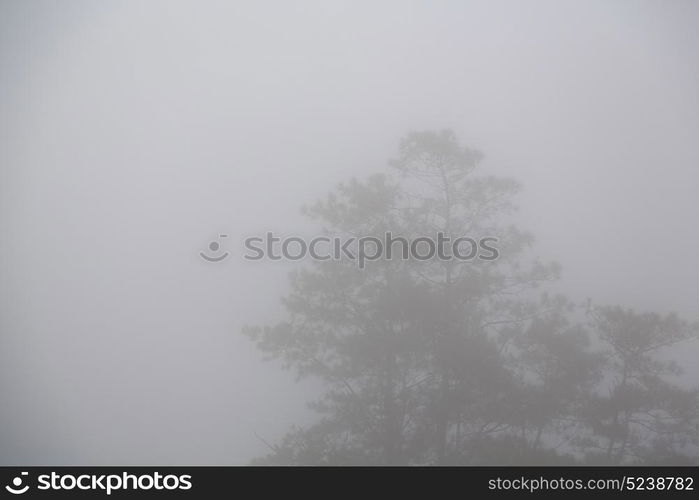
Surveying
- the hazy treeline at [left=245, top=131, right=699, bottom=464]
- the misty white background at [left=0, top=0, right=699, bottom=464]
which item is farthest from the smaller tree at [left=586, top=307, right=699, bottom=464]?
the misty white background at [left=0, top=0, right=699, bottom=464]

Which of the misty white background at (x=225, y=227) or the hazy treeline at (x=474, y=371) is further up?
the misty white background at (x=225, y=227)

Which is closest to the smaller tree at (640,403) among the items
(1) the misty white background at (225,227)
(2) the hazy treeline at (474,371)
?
(2) the hazy treeline at (474,371)

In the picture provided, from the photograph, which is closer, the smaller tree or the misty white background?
the smaller tree

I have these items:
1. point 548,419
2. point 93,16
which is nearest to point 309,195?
point 548,419

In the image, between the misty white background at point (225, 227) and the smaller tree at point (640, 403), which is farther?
the misty white background at point (225, 227)

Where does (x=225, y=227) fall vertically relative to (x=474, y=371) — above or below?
above

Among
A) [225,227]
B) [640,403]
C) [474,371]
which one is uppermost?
[225,227]

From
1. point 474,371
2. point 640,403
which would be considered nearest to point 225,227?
point 474,371

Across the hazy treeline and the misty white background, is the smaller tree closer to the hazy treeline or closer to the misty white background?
the hazy treeline

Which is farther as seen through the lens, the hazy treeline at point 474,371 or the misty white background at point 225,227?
the misty white background at point 225,227

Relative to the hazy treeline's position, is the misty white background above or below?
above

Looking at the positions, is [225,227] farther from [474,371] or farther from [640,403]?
[640,403]

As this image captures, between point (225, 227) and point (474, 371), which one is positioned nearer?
point (474, 371)

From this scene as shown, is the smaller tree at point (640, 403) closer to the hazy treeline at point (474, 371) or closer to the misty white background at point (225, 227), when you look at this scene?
the hazy treeline at point (474, 371)
